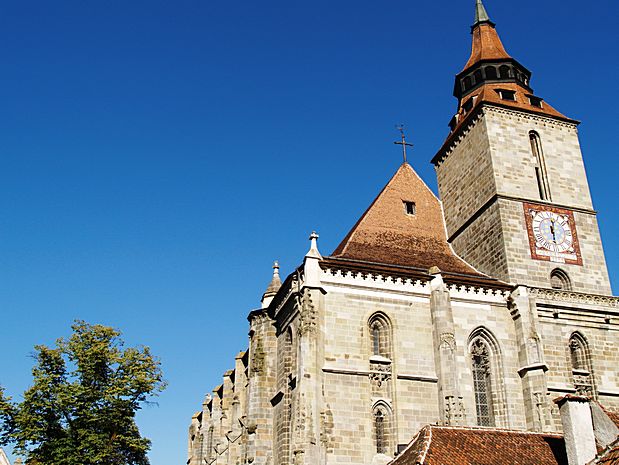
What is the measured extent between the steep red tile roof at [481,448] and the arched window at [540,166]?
42.8ft

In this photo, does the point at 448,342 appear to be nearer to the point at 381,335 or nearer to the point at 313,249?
the point at 381,335

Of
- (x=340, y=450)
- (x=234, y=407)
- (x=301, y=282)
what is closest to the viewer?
(x=340, y=450)

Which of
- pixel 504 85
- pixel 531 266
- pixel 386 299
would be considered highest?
pixel 504 85

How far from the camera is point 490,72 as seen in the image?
3170cm

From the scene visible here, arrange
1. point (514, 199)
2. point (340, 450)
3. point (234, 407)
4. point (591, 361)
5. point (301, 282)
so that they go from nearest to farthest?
point (340, 450) → point (301, 282) → point (591, 361) → point (514, 199) → point (234, 407)

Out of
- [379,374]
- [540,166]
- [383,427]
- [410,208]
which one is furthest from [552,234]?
[383,427]

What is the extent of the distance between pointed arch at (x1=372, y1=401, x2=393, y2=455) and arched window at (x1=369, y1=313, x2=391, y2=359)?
1797 millimetres

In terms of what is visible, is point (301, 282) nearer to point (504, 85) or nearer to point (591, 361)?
point (591, 361)

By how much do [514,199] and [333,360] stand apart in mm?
10566

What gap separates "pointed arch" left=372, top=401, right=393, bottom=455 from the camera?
21.0m

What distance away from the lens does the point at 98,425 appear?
2489 centimetres

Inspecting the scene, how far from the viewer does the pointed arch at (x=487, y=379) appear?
22.4 metres

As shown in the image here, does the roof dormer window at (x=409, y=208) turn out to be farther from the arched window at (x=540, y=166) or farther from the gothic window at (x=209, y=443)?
the gothic window at (x=209, y=443)

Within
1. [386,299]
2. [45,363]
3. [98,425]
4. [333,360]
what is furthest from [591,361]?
[45,363]
